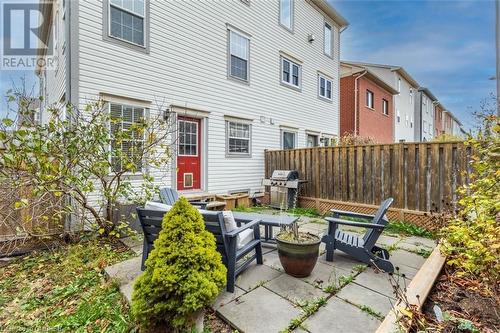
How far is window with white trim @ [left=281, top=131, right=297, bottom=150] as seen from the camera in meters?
10.9

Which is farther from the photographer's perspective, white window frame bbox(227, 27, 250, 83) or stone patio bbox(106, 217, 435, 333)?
white window frame bbox(227, 27, 250, 83)

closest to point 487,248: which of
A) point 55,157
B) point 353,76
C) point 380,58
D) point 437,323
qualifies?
point 437,323

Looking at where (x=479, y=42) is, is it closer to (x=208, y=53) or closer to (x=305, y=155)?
(x=305, y=155)

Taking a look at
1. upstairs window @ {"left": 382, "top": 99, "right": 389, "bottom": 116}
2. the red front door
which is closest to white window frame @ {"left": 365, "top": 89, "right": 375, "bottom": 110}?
upstairs window @ {"left": 382, "top": 99, "right": 389, "bottom": 116}

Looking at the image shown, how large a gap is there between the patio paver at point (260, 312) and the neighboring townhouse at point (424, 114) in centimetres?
2879

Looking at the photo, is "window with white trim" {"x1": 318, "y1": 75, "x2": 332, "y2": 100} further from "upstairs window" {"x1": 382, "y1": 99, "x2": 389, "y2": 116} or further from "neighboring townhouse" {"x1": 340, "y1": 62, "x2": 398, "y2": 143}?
"upstairs window" {"x1": 382, "y1": 99, "x2": 389, "y2": 116}

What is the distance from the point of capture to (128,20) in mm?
6445

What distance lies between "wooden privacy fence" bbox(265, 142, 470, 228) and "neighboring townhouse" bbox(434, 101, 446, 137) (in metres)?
31.7

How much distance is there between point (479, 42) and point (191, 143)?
392 inches

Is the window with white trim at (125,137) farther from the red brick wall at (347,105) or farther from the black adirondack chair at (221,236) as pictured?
the red brick wall at (347,105)

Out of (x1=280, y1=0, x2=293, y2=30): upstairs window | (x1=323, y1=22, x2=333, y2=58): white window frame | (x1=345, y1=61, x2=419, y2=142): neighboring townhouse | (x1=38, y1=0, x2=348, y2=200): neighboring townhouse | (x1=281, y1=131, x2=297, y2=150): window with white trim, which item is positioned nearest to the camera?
(x1=38, y1=0, x2=348, y2=200): neighboring townhouse

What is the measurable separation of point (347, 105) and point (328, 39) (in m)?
4.33

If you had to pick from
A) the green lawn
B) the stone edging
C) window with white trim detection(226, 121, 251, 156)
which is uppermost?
window with white trim detection(226, 121, 251, 156)

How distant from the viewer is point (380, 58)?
70.2 ft
